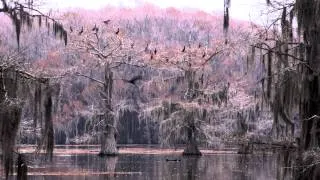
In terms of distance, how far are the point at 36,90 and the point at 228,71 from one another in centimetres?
4413

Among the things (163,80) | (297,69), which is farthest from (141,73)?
(297,69)

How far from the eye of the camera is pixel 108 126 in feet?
124

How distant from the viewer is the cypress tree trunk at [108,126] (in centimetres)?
3650

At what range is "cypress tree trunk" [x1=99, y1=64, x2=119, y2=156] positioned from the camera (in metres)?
36.5

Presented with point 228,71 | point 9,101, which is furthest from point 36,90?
point 228,71

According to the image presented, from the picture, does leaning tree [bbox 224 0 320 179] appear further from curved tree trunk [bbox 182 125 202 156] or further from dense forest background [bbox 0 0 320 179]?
curved tree trunk [bbox 182 125 202 156]

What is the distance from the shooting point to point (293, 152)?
32.4 feet

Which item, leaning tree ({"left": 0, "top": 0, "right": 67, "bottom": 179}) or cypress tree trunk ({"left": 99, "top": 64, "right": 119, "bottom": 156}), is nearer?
leaning tree ({"left": 0, "top": 0, "right": 67, "bottom": 179})

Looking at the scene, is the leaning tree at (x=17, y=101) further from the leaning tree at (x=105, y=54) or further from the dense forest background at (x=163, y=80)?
the leaning tree at (x=105, y=54)

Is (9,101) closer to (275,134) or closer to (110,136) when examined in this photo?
(275,134)

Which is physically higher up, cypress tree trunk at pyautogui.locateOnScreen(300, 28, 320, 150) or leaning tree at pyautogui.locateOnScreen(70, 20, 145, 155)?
leaning tree at pyautogui.locateOnScreen(70, 20, 145, 155)

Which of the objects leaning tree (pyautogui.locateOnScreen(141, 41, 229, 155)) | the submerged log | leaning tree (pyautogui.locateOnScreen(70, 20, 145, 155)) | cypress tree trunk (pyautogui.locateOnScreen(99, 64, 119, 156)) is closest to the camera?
the submerged log

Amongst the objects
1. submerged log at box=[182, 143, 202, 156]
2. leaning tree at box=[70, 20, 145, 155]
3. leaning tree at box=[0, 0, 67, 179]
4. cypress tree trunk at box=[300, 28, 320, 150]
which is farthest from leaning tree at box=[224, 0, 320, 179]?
leaning tree at box=[70, 20, 145, 155]

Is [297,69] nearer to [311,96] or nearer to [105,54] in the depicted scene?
[311,96]
